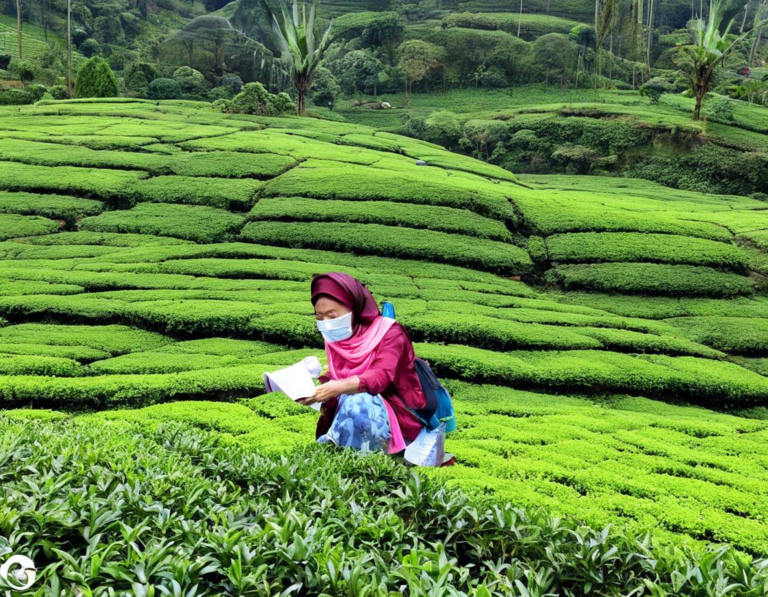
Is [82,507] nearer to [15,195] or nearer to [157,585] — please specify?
[157,585]

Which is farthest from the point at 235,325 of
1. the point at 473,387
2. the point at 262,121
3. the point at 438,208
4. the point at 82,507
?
the point at 262,121

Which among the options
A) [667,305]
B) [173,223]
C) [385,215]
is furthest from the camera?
[385,215]

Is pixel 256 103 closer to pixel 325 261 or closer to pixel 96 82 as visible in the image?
pixel 96 82

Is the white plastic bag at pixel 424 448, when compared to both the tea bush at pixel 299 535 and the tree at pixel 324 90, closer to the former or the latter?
the tea bush at pixel 299 535

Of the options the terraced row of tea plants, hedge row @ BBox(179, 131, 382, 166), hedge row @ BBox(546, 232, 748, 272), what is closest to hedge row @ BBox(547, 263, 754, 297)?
the terraced row of tea plants

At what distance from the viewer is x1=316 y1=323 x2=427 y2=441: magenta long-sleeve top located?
14.9ft

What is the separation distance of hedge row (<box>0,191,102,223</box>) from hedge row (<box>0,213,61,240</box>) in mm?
357

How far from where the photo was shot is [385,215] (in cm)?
1836

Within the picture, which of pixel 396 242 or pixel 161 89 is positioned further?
pixel 161 89

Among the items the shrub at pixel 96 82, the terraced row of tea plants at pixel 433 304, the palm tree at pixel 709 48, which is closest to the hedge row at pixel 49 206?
the terraced row of tea plants at pixel 433 304

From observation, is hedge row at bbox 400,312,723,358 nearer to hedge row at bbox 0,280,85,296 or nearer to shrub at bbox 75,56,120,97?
hedge row at bbox 0,280,85,296

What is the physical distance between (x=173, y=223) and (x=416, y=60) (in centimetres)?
3475

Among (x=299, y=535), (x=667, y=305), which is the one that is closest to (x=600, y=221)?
(x=667, y=305)

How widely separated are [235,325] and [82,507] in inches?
305
